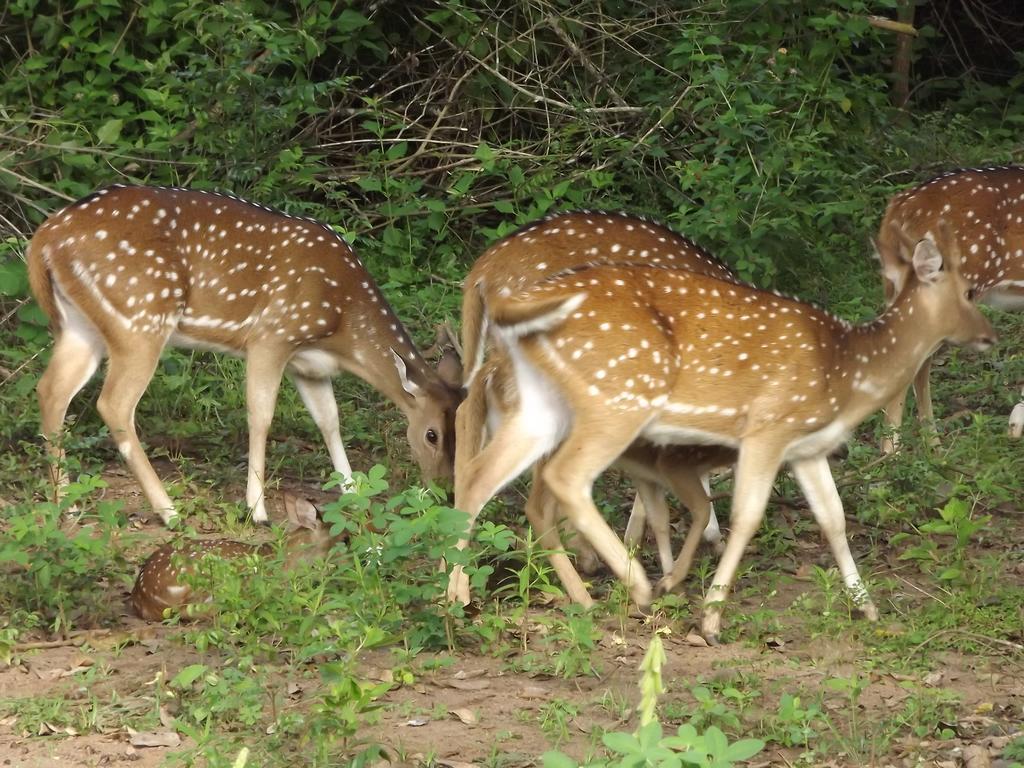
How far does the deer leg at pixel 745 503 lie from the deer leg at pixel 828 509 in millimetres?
247

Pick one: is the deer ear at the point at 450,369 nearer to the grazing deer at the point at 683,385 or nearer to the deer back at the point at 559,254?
the deer back at the point at 559,254

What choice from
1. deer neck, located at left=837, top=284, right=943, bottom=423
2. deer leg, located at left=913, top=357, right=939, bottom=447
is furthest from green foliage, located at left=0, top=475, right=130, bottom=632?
deer leg, located at left=913, top=357, right=939, bottom=447

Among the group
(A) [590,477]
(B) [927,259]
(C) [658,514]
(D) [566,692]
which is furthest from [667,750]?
(B) [927,259]

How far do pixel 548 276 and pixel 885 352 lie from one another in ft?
4.67

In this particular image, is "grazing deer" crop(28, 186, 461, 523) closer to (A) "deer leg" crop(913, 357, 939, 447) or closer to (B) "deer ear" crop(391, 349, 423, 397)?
(B) "deer ear" crop(391, 349, 423, 397)

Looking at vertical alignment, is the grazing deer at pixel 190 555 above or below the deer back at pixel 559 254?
below

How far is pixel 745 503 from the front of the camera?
6328 mm

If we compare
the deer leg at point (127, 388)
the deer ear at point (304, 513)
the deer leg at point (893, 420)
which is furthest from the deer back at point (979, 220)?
the deer leg at point (127, 388)

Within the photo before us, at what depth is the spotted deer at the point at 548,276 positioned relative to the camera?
6.75 m

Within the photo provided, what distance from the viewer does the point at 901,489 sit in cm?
725

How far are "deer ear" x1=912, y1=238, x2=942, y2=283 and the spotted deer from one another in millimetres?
991

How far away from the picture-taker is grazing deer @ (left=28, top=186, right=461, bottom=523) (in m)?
7.77

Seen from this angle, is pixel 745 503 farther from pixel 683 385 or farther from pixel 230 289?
pixel 230 289

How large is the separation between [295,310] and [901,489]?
3.06 metres
